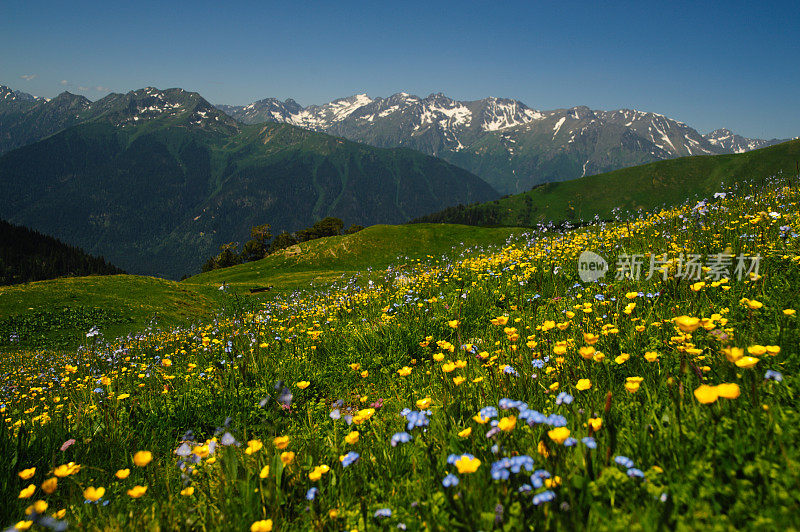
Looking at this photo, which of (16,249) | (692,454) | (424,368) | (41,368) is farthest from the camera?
(16,249)

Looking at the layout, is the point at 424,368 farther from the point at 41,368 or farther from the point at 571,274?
the point at 41,368

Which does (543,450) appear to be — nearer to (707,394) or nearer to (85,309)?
(707,394)

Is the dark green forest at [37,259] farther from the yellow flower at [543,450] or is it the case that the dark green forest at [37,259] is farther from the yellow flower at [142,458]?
the yellow flower at [543,450]

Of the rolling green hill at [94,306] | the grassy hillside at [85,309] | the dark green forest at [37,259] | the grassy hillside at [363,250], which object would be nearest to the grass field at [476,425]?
the rolling green hill at [94,306]

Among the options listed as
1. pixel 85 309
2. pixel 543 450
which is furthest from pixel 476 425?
pixel 85 309

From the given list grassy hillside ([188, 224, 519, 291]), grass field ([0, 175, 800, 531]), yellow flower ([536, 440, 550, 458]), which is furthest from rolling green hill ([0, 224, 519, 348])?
grassy hillside ([188, 224, 519, 291])

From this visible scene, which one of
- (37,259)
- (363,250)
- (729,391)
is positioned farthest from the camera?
(37,259)

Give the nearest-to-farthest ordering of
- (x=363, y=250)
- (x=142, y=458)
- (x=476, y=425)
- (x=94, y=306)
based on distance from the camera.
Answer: (x=142, y=458)
(x=476, y=425)
(x=94, y=306)
(x=363, y=250)

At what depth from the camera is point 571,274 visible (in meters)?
7.66

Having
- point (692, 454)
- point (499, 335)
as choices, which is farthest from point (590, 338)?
point (499, 335)

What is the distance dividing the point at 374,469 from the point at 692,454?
2029mm

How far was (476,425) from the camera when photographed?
282 cm

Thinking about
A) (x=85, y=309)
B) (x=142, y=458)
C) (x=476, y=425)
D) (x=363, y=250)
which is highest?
(x=142, y=458)

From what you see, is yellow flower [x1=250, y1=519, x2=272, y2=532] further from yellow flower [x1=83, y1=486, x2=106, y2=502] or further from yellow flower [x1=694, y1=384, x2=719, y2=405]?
yellow flower [x1=694, y1=384, x2=719, y2=405]
